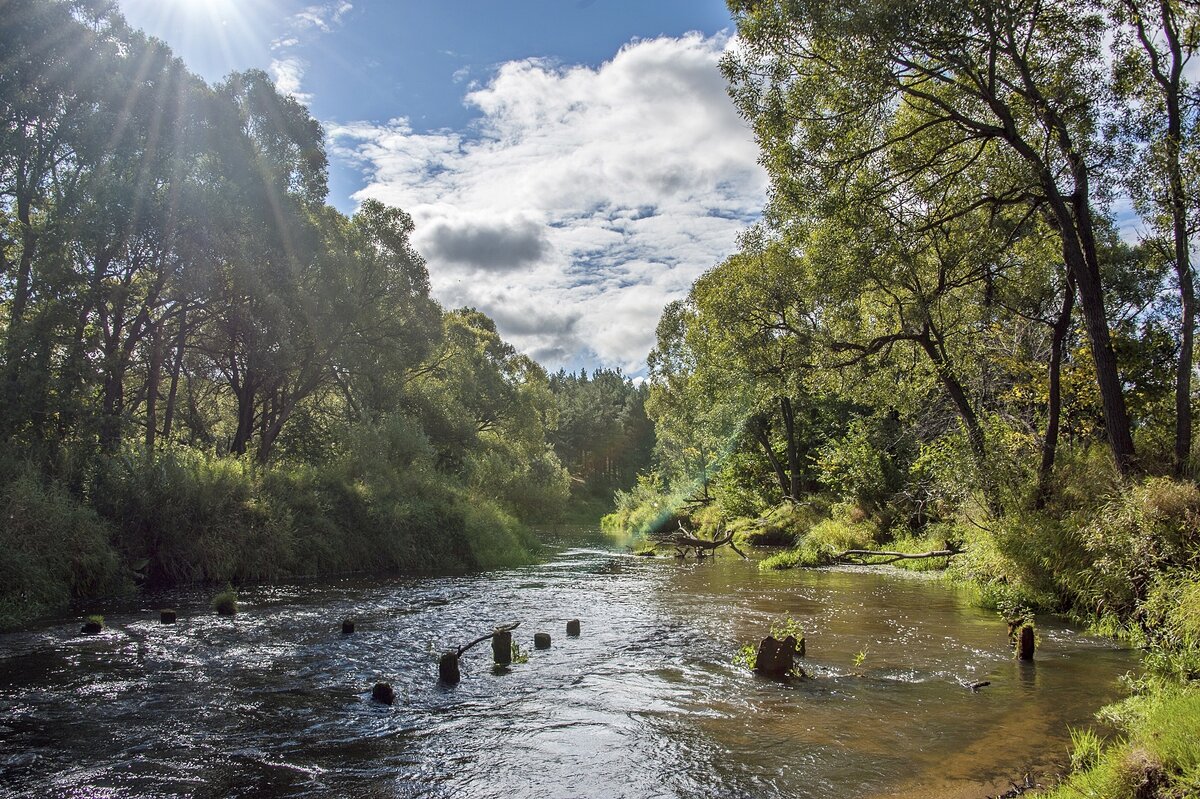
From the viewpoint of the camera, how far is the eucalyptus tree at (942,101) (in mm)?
13016

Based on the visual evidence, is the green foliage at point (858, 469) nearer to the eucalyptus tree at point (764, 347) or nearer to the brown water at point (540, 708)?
the eucalyptus tree at point (764, 347)

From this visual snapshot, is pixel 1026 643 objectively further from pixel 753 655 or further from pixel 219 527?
pixel 219 527

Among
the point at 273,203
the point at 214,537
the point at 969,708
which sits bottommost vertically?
the point at 969,708

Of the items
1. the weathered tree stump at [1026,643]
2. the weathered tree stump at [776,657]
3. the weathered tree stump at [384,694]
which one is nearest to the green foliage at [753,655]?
the weathered tree stump at [776,657]

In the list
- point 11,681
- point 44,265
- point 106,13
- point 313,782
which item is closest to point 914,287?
point 313,782

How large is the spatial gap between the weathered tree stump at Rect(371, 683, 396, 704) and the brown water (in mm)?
141

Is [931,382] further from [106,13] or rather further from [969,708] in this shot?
[106,13]

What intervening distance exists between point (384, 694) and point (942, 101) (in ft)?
48.9

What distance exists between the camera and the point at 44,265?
62.8ft

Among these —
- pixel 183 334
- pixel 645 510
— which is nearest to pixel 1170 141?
pixel 183 334

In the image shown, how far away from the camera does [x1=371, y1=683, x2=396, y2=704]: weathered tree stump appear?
830 cm

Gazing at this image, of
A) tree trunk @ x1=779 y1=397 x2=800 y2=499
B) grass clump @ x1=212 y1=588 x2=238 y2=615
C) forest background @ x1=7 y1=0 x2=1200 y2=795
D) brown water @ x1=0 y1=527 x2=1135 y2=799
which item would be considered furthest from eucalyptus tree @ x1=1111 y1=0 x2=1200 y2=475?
tree trunk @ x1=779 y1=397 x2=800 y2=499

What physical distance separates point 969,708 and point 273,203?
83.0ft

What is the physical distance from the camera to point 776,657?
9.21 m
